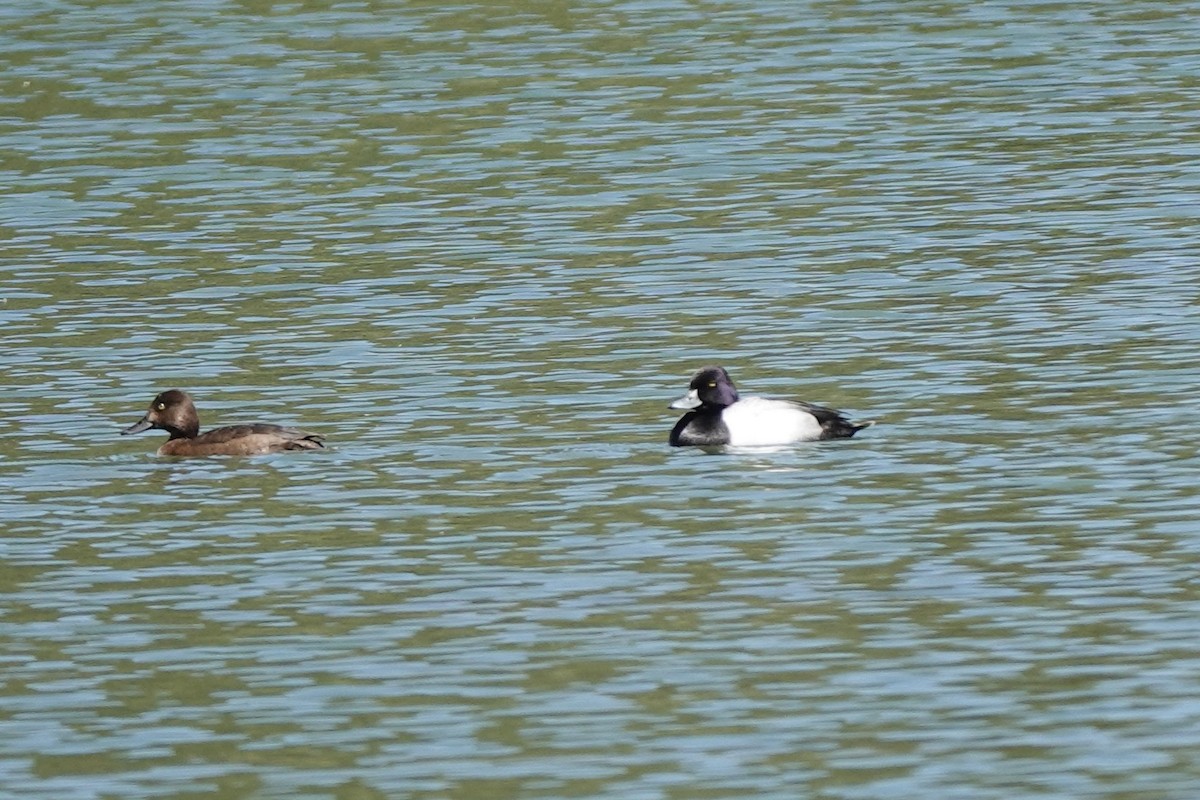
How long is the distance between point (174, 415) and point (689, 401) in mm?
3511

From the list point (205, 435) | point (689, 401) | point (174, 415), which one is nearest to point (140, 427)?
point (174, 415)

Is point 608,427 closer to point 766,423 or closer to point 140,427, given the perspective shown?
point 766,423

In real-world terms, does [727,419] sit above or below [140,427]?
below

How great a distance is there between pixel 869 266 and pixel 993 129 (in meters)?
7.28

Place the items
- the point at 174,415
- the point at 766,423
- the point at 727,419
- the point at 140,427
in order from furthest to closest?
the point at 140,427
the point at 174,415
the point at 727,419
the point at 766,423

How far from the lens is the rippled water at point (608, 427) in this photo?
11930 mm

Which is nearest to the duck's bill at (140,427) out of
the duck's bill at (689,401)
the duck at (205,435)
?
the duck at (205,435)

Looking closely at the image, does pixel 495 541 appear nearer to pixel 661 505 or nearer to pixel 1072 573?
pixel 661 505

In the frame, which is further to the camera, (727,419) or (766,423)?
(727,419)

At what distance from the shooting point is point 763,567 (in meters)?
14.5

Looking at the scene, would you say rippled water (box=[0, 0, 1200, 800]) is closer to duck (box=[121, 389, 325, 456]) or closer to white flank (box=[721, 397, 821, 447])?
duck (box=[121, 389, 325, 456])

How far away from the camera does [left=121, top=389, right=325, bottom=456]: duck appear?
57.9ft

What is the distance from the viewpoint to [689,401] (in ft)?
59.0

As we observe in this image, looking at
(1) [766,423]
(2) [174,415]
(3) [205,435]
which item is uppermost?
(2) [174,415]
